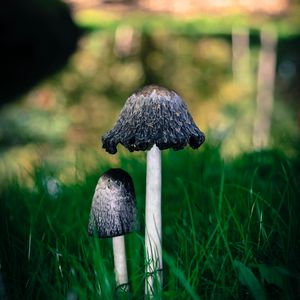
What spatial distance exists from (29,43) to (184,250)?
934 centimetres

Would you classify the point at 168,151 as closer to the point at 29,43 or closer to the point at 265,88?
the point at 265,88

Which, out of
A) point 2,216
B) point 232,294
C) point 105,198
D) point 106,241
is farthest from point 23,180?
point 232,294

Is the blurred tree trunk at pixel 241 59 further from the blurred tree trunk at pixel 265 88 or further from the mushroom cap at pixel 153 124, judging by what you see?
the mushroom cap at pixel 153 124

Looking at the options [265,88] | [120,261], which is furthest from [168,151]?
[265,88]

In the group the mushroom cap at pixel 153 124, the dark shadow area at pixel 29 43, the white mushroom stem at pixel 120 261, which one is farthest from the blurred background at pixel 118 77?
the mushroom cap at pixel 153 124

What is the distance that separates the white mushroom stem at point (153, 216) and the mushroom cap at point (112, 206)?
57mm

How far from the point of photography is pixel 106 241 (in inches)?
64.7

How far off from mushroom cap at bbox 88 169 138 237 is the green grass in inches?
2.0

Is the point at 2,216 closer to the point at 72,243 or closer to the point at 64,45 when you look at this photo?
the point at 72,243

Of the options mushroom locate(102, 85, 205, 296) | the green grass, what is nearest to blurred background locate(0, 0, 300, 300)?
the green grass

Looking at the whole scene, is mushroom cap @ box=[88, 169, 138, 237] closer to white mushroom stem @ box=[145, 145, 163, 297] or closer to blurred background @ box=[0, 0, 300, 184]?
white mushroom stem @ box=[145, 145, 163, 297]

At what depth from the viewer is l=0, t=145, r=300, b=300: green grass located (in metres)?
1.33

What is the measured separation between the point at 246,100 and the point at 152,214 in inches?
256

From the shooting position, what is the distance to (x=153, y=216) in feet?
4.39
